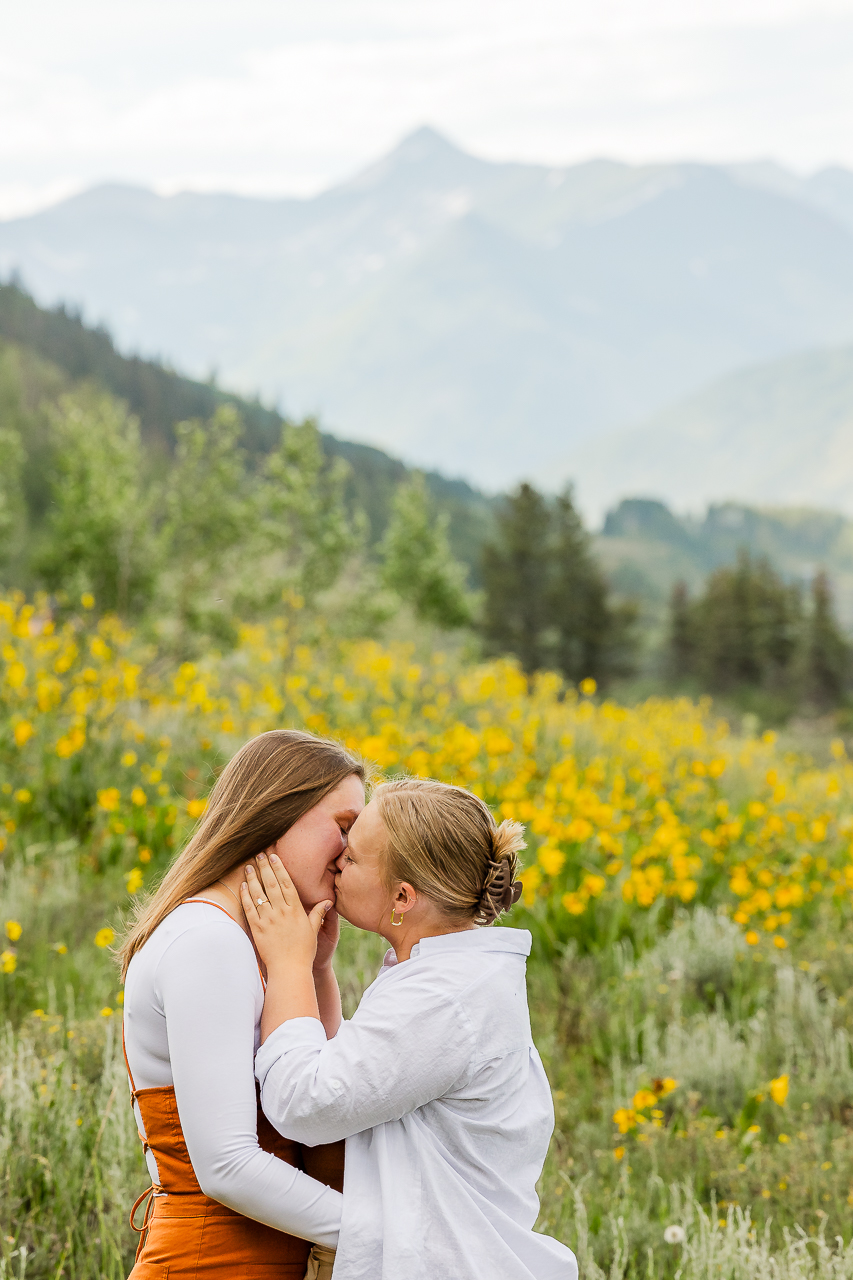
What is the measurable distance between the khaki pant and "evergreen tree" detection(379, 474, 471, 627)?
2601 cm

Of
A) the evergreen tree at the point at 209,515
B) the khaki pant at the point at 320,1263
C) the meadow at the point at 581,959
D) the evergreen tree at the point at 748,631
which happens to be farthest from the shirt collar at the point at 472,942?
the evergreen tree at the point at 748,631

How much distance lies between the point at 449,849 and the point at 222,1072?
0.49 metres

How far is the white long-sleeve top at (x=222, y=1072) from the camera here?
1520 millimetres

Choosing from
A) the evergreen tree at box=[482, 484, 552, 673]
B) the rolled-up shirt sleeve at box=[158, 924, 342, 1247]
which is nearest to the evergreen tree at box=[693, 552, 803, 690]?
the evergreen tree at box=[482, 484, 552, 673]

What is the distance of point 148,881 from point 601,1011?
2100mm

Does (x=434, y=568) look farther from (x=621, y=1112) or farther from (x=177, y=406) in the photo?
(x=177, y=406)

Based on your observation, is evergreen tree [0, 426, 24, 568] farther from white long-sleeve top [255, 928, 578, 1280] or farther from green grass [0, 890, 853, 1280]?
white long-sleeve top [255, 928, 578, 1280]

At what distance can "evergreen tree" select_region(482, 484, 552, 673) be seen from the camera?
35844 millimetres

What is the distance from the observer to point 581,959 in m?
4.39

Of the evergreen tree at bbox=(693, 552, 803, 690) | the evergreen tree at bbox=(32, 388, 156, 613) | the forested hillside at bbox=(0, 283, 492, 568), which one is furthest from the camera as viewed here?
the forested hillside at bbox=(0, 283, 492, 568)

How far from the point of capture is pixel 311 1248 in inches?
66.6

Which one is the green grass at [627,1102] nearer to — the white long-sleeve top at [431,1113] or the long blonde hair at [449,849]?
the white long-sleeve top at [431,1113]

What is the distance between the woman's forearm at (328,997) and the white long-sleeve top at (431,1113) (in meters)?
0.22

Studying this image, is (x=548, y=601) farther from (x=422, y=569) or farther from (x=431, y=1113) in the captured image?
(x=431, y=1113)
